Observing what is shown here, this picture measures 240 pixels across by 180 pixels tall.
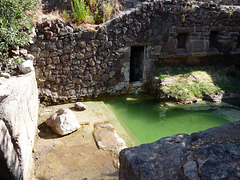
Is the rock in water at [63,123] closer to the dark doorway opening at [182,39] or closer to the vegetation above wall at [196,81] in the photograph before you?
the vegetation above wall at [196,81]

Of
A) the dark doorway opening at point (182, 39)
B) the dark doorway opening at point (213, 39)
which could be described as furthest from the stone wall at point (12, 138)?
the dark doorway opening at point (213, 39)

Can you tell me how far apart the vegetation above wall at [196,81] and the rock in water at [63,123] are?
324 cm

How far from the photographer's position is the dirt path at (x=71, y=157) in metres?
3.04

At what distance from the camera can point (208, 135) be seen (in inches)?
81.7

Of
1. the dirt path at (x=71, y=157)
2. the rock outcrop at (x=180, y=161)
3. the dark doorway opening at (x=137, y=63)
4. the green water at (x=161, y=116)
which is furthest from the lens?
the dark doorway opening at (x=137, y=63)

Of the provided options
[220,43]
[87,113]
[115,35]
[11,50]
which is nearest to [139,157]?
[87,113]

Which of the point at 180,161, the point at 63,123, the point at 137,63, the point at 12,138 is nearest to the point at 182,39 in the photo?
the point at 137,63

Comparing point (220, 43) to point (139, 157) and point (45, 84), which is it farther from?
point (139, 157)

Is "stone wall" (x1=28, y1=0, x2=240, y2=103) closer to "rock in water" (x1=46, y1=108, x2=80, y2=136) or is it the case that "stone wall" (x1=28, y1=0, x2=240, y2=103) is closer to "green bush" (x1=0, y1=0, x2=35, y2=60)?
"green bush" (x1=0, y1=0, x2=35, y2=60)

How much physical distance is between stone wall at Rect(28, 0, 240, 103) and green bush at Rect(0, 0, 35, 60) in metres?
0.39

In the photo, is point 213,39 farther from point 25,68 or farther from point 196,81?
point 25,68

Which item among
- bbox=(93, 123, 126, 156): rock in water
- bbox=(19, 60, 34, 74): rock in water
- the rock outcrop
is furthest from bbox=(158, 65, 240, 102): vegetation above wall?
the rock outcrop

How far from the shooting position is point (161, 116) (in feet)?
17.4

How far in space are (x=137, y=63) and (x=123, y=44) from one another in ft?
4.24
